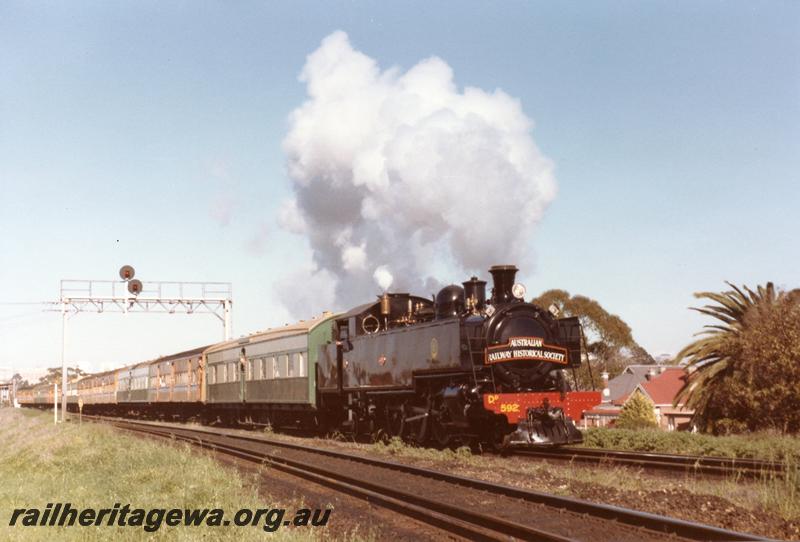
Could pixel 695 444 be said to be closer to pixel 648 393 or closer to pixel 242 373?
pixel 242 373

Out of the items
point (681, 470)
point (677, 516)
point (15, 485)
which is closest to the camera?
point (677, 516)

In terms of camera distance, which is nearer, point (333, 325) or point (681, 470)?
point (681, 470)

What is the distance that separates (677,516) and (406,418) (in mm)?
9957

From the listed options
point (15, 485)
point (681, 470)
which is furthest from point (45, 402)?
point (681, 470)

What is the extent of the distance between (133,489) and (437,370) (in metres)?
6.73

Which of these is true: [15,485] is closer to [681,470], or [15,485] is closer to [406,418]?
[406,418]

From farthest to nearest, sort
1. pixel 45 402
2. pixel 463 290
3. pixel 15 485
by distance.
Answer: pixel 45 402, pixel 463 290, pixel 15 485

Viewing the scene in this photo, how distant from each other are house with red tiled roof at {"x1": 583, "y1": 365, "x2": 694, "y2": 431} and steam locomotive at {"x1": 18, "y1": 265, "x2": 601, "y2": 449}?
2984cm

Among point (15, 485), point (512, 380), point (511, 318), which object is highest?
point (511, 318)

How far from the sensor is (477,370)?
1522 cm

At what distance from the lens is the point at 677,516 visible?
830 cm

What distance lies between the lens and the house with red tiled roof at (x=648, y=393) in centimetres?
5435

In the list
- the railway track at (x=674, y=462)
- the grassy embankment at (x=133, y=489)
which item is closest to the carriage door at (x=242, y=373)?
the grassy embankment at (x=133, y=489)

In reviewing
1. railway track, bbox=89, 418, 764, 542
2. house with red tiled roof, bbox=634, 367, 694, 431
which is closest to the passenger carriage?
railway track, bbox=89, 418, 764, 542
